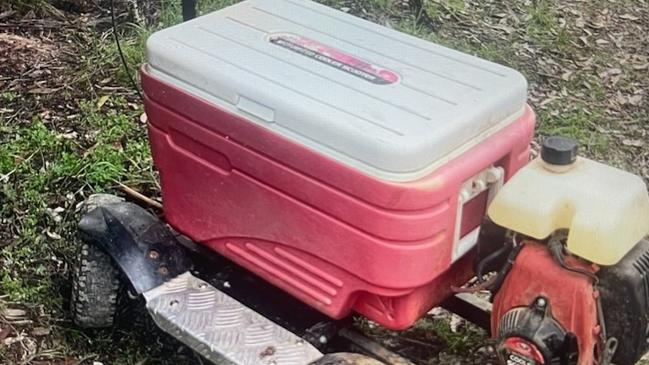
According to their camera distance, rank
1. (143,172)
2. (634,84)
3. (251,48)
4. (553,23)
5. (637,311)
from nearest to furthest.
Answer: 1. (637,311)
2. (251,48)
3. (143,172)
4. (634,84)
5. (553,23)

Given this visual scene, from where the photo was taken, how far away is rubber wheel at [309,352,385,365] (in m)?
1.98

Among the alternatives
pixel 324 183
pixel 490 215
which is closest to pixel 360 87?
pixel 324 183

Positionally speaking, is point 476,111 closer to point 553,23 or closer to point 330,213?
point 330,213

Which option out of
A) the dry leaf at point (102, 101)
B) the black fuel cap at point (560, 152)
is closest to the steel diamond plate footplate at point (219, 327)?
the black fuel cap at point (560, 152)

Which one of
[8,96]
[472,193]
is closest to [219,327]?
[472,193]

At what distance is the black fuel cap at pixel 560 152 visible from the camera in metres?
1.91

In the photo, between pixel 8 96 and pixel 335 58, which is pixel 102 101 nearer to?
pixel 8 96

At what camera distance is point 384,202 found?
1.88 m

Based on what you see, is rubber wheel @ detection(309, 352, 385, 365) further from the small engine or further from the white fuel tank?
the white fuel tank

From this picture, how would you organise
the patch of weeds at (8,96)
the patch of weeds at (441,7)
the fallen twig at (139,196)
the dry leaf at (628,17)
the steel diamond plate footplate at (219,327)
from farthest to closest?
the dry leaf at (628,17)
the patch of weeds at (441,7)
the patch of weeds at (8,96)
the fallen twig at (139,196)
the steel diamond plate footplate at (219,327)

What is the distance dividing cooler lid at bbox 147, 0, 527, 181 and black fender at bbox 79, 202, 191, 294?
0.35m

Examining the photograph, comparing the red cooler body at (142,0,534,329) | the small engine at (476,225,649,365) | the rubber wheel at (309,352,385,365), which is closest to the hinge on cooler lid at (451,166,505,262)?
the red cooler body at (142,0,534,329)

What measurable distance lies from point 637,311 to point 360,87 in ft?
2.17

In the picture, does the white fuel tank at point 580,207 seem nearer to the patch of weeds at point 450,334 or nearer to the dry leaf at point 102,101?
the patch of weeds at point 450,334
